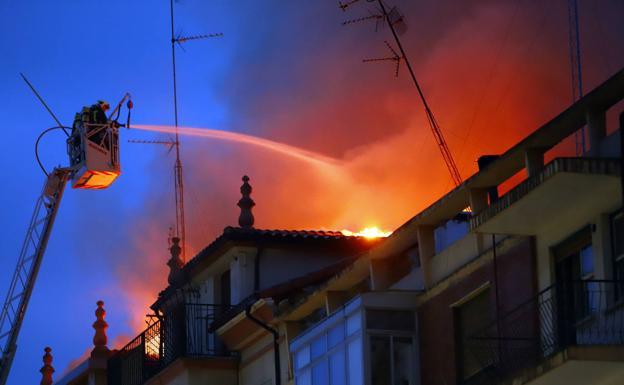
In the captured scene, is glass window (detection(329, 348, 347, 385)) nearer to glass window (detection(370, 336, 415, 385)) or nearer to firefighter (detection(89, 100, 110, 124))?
glass window (detection(370, 336, 415, 385))

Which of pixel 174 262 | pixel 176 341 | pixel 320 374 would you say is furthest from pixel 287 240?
pixel 320 374

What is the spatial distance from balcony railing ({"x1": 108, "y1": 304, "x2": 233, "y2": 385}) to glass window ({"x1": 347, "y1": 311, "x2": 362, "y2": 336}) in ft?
30.5

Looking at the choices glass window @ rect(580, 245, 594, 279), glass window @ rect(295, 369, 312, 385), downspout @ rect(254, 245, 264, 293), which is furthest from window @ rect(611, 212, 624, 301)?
downspout @ rect(254, 245, 264, 293)

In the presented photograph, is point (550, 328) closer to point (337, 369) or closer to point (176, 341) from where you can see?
point (337, 369)

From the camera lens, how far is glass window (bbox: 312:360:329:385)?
107 ft

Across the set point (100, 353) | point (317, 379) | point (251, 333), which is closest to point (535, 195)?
point (317, 379)

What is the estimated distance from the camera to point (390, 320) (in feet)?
104

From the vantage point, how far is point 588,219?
2689cm

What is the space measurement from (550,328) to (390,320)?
5.33m

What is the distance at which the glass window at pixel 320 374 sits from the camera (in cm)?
3276

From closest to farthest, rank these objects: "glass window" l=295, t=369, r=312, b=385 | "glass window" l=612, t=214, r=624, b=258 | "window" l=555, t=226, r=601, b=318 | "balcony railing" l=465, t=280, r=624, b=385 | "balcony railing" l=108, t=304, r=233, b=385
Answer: "balcony railing" l=465, t=280, r=624, b=385 → "window" l=555, t=226, r=601, b=318 → "glass window" l=612, t=214, r=624, b=258 → "glass window" l=295, t=369, r=312, b=385 → "balcony railing" l=108, t=304, r=233, b=385

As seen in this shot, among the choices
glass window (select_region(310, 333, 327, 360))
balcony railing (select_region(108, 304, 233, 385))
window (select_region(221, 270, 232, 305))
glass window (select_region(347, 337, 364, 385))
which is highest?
window (select_region(221, 270, 232, 305))

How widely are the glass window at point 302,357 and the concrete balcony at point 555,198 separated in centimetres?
669

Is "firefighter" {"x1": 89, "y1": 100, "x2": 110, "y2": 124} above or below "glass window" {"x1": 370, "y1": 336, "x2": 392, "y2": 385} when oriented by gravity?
above
